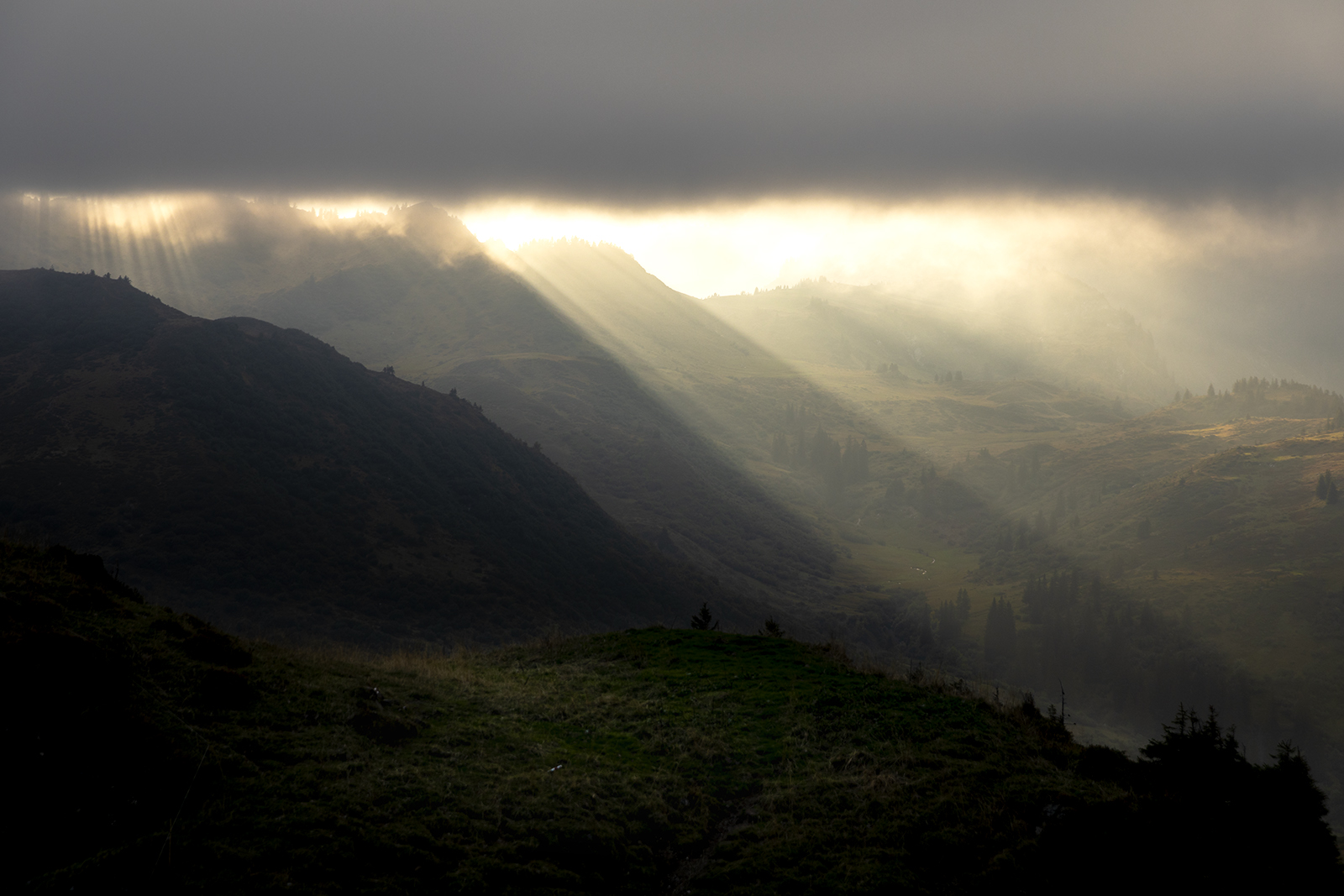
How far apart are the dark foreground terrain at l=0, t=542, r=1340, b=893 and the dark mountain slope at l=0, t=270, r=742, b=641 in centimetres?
7572

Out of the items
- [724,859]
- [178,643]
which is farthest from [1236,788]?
[178,643]

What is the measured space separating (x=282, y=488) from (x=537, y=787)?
11558cm

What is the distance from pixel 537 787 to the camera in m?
15.8

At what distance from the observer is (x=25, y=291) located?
160 m

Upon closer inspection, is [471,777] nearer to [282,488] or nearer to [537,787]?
[537,787]

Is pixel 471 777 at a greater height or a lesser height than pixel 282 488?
lesser

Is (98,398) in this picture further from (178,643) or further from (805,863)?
(805,863)

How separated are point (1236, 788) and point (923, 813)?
5362 millimetres

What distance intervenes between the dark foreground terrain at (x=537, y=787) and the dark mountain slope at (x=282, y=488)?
2981 inches

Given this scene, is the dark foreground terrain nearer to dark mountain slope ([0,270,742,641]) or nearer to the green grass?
the green grass

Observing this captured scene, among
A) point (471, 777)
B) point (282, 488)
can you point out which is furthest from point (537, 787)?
point (282, 488)

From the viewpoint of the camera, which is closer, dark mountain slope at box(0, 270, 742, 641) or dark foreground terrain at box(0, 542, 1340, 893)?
dark foreground terrain at box(0, 542, 1340, 893)

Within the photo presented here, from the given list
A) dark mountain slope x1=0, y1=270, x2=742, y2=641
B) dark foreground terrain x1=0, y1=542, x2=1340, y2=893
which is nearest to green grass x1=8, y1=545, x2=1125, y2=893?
dark foreground terrain x1=0, y1=542, x2=1340, y2=893

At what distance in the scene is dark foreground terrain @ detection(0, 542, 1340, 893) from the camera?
11.3 meters
